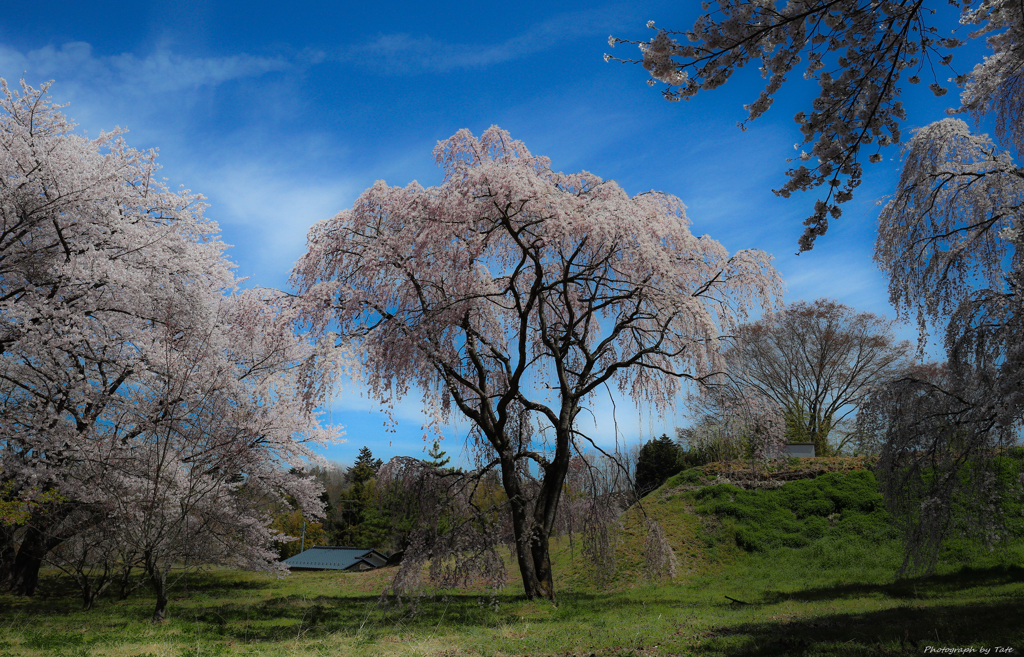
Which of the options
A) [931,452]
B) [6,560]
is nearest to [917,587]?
[931,452]

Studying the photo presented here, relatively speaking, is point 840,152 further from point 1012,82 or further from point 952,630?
point 1012,82

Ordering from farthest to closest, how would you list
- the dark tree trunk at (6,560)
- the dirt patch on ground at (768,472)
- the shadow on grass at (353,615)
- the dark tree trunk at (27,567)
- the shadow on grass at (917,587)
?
1. the dirt patch on ground at (768,472)
2. the dark tree trunk at (27,567)
3. the dark tree trunk at (6,560)
4. the shadow on grass at (917,587)
5. the shadow on grass at (353,615)

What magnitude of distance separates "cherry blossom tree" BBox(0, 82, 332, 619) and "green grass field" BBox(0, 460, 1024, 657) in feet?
6.60

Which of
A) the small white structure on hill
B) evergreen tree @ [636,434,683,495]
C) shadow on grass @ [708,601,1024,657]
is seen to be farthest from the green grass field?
evergreen tree @ [636,434,683,495]

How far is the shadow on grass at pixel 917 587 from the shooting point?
10180 mm

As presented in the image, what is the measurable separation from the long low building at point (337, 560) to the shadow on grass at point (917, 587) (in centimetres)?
1751

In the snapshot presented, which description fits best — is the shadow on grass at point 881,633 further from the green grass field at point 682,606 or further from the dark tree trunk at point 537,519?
the dark tree trunk at point 537,519

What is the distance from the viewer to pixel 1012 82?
24.0ft

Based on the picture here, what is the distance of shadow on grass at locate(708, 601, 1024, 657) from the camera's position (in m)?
5.09

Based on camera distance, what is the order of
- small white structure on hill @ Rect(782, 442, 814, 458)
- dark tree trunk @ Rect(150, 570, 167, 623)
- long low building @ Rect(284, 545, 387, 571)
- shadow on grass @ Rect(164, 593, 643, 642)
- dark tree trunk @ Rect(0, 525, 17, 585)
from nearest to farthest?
shadow on grass @ Rect(164, 593, 643, 642), dark tree trunk @ Rect(150, 570, 167, 623), dark tree trunk @ Rect(0, 525, 17, 585), small white structure on hill @ Rect(782, 442, 814, 458), long low building @ Rect(284, 545, 387, 571)

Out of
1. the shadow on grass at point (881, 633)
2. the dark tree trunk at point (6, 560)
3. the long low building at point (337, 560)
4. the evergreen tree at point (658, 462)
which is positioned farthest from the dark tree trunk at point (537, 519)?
the long low building at point (337, 560)

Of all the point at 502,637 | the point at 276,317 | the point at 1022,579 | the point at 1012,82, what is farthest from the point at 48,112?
the point at 1022,579

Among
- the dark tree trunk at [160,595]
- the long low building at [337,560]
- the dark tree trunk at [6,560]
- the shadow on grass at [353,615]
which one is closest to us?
the shadow on grass at [353,615]

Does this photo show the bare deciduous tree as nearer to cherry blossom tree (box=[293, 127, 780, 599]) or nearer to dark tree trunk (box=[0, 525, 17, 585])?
cherry blossom tree (box=[293, 127, 780, 599])
